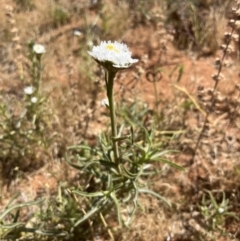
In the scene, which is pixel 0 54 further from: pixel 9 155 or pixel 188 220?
pixel 188 220

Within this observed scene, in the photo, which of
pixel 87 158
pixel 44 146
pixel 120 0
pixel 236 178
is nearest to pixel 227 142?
pixel 236 178

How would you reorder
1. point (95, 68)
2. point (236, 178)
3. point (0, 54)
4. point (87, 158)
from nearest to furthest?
point (87, 158)
point (236, 178)
point (95, 68)
point (0, 54)

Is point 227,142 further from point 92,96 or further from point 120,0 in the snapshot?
point 120,0

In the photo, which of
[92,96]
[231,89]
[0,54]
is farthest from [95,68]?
[231,89]

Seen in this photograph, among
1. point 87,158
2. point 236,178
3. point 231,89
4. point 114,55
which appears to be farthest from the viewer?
point 231,89

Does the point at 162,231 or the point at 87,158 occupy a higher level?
the point at 87,158

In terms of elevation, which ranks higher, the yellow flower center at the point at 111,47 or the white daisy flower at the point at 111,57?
the yellow flower center at the point at 111,47

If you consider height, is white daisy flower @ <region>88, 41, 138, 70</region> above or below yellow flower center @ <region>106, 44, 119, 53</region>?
below

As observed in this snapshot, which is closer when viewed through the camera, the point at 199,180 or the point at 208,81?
the point at 199,180

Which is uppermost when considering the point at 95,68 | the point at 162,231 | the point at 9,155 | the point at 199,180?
the point at 95,68
